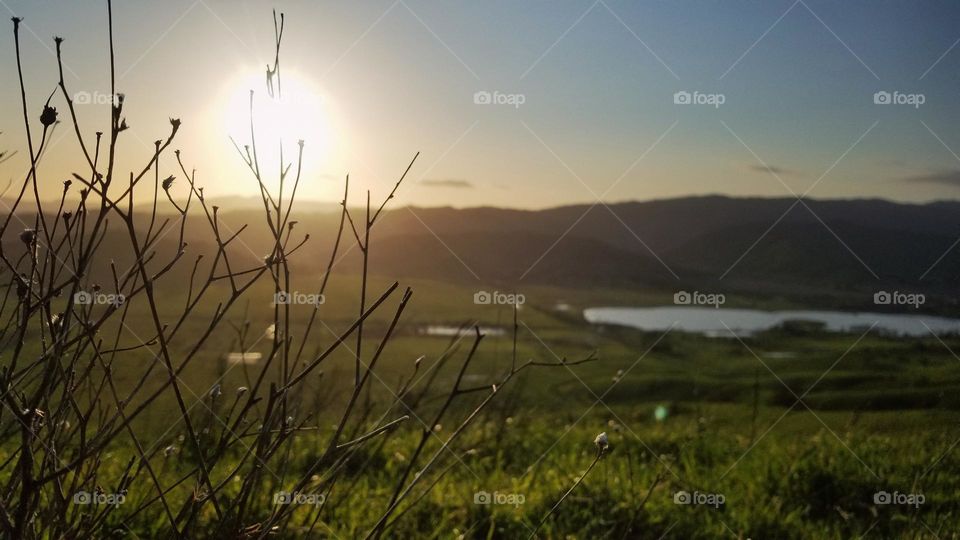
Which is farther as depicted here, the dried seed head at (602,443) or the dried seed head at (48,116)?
the dried seed head at (602,443)

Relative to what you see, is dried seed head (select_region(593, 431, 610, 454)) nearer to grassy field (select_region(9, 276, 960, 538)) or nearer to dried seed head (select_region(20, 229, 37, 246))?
grassy field (select_region(9, 276, 960, 538))

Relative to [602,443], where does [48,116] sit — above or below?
above

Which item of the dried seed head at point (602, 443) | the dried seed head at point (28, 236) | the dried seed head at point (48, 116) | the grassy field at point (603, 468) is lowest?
the grassy field at point (603, 468)

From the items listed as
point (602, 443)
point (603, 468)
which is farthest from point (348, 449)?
point (603, 468)

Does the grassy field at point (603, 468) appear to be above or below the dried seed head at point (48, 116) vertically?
below

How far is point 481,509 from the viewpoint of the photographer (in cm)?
402

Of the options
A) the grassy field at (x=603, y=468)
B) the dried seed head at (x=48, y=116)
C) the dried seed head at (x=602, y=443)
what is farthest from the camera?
the grassy field at (x=603, y=468)

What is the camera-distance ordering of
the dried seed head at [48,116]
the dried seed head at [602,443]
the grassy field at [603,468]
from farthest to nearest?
the grassy field at [603,468]
the dried seed head at [602,443]
the dried seed head at [48,116]

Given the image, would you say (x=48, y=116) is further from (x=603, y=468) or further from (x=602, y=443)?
(x=603, y=468)

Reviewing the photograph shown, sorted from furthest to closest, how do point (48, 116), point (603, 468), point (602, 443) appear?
point (603, 468), point (602, 443), point (48, 116)

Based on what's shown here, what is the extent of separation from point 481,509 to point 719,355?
15350mm

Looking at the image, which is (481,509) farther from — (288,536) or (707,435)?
(707,435)

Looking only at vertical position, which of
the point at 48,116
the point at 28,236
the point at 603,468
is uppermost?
the point at 48,116

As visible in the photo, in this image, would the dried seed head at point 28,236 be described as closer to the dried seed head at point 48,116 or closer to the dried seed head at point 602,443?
the dried seed head at point 48,116
